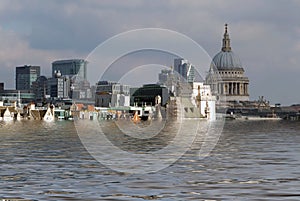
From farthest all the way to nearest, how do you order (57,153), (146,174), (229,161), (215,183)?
(57,153) → (229,161) → (146,174) → (215,183)

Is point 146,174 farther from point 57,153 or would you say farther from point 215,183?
point 57,153

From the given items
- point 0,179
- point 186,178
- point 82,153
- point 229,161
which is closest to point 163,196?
point 186,178

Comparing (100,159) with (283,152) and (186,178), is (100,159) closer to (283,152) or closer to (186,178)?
(186,178)

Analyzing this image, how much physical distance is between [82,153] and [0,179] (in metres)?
14.1

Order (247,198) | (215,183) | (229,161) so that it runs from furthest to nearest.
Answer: (229,161) → (215,183) → (247,198)

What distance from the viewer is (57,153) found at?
38.8m

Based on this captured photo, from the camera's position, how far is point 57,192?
21.9 meters

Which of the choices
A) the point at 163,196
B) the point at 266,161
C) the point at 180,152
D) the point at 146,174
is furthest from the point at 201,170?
the point at 180,152

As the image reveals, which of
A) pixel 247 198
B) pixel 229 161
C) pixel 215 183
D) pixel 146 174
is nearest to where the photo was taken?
pixel 247 198

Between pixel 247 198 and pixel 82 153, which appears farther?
pixel 82 153

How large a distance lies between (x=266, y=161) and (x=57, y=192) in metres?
14.3

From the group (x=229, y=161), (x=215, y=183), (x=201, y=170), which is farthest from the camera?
(x=229, y=161)

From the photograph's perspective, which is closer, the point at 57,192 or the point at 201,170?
the point at 57,192

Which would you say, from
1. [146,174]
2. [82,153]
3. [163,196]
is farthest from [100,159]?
[163,196]
